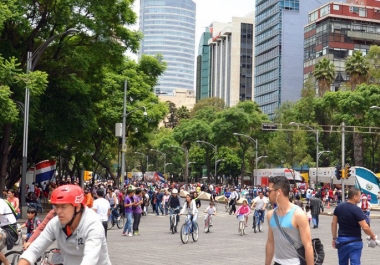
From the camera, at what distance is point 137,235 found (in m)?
23.9

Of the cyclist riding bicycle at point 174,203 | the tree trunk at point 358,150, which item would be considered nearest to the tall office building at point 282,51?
the tree trunk at point 358,150

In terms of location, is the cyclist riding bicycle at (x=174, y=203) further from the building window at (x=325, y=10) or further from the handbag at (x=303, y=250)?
the building window at (x=325, y=10)

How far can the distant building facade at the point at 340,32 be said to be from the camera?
3964 inches

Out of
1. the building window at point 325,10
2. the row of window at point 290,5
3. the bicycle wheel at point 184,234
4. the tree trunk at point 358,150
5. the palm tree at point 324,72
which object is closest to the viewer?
the bicycle wheel at point 184,234

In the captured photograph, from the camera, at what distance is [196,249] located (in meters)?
18.8

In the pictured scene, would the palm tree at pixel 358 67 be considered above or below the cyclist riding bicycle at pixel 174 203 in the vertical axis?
above

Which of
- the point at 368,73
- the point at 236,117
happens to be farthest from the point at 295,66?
the point at 368,73

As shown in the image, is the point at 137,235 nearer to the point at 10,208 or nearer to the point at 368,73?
the point at 10,208

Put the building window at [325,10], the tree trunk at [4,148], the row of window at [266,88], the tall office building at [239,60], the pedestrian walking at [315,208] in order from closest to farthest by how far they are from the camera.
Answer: the pedestrian walking at [315,208] < the tree trunk at [4,148] < the building window at [325,10] < the row of window at [266,88] < the tall office building at [239,60]

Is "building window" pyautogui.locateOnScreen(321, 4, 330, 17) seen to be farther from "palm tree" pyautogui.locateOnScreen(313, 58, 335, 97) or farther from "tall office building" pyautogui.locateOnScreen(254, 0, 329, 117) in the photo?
"palm tree" pyautogui.locateOnScreen(313, 58, 335, 97)

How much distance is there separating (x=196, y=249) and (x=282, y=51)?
105 metres

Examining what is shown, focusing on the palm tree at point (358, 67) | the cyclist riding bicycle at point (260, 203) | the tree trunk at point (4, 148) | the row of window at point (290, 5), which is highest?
the row of window at point (290, 5)

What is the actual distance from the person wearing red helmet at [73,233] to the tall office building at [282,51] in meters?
115

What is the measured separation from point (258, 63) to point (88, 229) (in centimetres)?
12827
